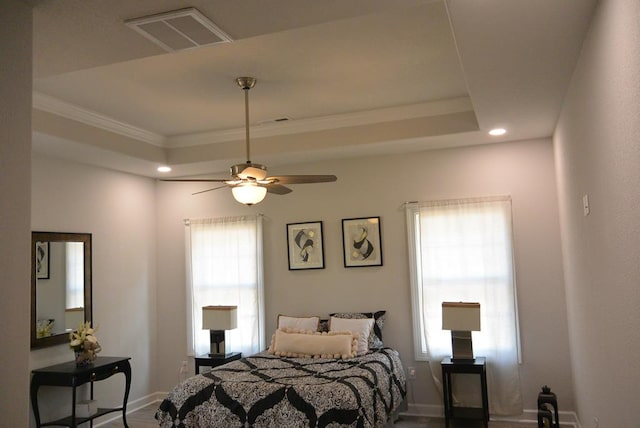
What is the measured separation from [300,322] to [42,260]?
2555 millimetres

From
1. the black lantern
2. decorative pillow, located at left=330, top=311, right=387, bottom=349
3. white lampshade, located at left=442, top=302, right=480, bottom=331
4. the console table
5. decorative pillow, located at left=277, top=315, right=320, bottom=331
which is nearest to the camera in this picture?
the black lantern

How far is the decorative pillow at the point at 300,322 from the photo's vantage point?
18.1ft

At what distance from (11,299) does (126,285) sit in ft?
13.5

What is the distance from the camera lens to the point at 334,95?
4680 millimetres

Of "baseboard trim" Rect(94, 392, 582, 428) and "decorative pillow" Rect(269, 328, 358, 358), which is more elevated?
"decorative pillow" Rect(269, 328, 358, 358)

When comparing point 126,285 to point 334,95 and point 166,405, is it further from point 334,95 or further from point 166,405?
point 334,95

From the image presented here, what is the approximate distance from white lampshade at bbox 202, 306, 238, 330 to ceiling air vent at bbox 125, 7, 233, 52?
364 centimetres

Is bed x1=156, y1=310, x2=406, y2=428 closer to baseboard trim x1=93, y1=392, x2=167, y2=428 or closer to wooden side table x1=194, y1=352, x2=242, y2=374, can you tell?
wooden side table x1=194, y1=352, x2=242, y2=374

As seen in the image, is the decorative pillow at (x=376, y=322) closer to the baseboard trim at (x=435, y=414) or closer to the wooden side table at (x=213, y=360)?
the baseboard trim at (x=435, y=414)

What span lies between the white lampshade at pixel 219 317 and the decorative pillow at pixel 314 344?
0.70 meters

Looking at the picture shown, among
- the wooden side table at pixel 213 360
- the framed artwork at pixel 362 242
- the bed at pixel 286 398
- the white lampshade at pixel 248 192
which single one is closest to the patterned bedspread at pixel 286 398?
the bed at pixel 286 398

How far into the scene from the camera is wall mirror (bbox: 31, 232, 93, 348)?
482cm

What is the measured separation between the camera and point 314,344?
507 centimetres

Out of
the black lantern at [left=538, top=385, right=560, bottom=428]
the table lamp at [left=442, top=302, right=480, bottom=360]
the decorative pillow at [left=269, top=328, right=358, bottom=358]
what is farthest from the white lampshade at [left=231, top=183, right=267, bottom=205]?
the black lantern at [left=538, top=385, right=560, bottom=428]
